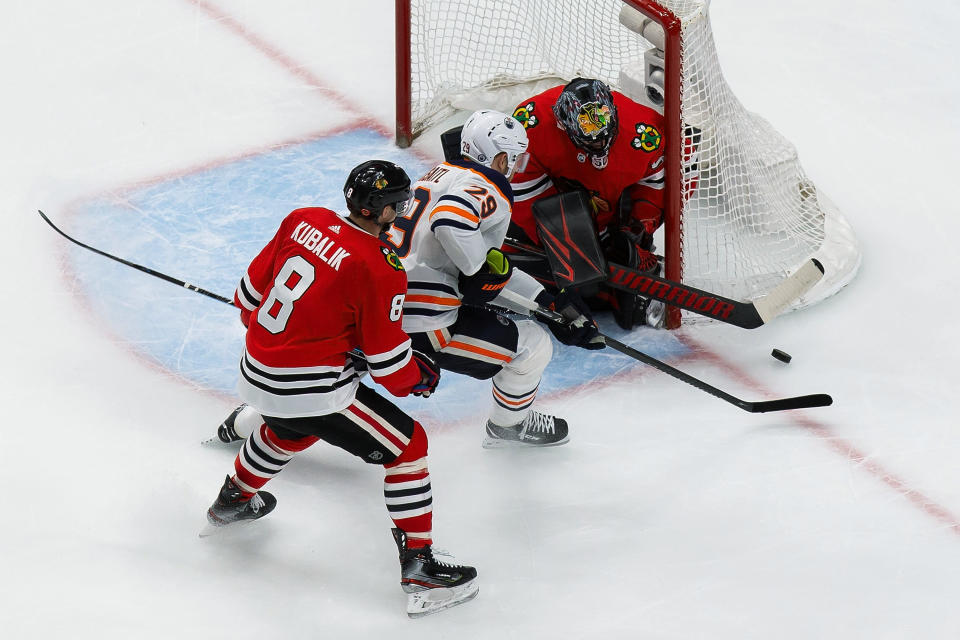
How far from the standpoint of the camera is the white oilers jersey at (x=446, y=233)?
Answer: 2979 mm

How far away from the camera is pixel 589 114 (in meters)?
3.58

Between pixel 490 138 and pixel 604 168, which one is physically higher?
pixel 490 138

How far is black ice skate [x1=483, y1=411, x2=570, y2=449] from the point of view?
3422 mm

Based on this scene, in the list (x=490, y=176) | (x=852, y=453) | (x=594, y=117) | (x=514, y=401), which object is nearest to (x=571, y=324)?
(x=514, y=401)

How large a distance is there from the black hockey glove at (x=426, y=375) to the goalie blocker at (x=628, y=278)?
818 millimetres

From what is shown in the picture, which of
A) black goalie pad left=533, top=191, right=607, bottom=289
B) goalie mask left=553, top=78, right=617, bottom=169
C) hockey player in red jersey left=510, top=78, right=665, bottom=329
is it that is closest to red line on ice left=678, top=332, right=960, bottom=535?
hockey player in red jersey left=510, top=78, right=665, bottom=329

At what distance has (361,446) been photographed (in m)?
2.85

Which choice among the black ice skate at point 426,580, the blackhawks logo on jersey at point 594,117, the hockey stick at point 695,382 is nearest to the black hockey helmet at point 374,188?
the hockey stick at point 695,382

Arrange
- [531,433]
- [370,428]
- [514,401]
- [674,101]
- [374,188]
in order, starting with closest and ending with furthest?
[374,188], [370,428], [514,401], [531,433], [674,101]

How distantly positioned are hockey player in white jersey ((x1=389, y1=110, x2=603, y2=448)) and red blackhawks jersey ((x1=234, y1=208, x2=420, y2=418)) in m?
0.32

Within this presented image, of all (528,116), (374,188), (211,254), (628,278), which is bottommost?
(211,254)

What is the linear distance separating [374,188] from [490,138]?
21.4 inches

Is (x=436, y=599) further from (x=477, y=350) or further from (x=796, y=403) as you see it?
(x=796, y=403)

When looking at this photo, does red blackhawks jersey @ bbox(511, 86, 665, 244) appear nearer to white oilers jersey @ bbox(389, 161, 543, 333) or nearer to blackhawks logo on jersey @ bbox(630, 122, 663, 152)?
blackhawks logo on jersey @ bbox(630, 122, 663, 152)
